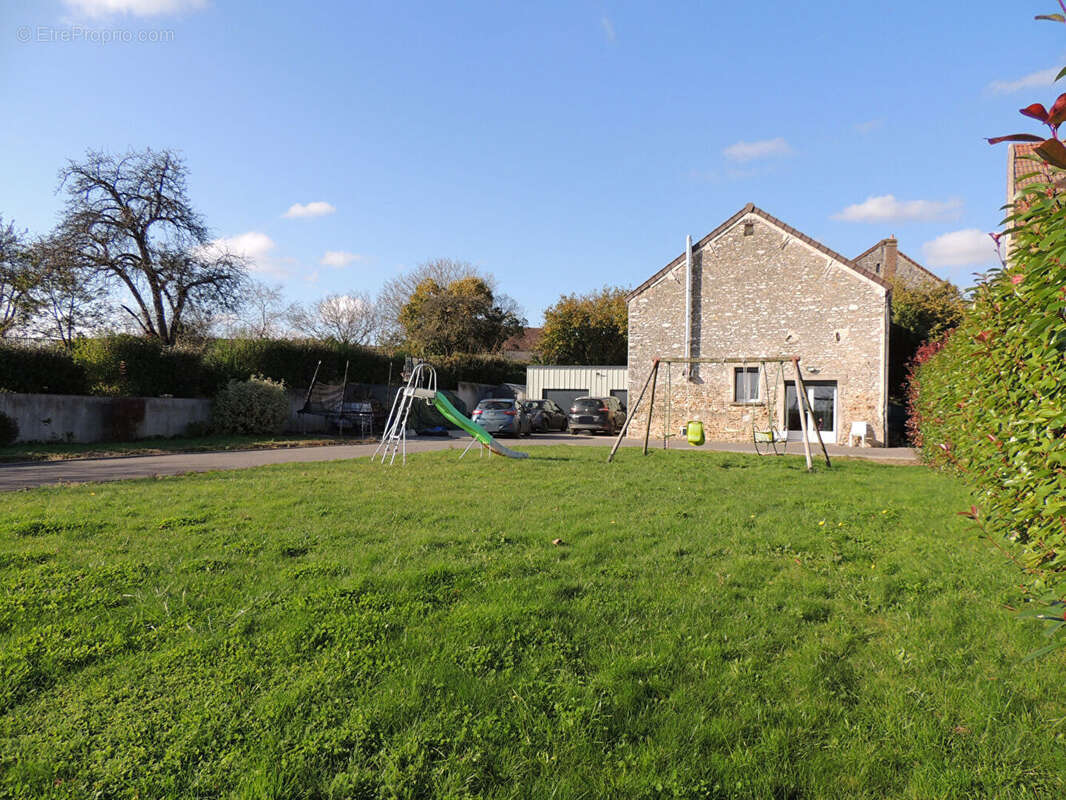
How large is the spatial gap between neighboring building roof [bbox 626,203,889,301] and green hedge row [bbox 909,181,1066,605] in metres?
13.9

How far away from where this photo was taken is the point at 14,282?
19578 mm

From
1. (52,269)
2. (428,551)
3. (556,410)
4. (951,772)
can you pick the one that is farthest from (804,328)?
(52,269)

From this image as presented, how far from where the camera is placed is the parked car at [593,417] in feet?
80.7

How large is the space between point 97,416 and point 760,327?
19785mm

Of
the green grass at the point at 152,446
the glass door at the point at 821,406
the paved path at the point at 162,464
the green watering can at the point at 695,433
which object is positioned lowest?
the paved path at the point at 162,464

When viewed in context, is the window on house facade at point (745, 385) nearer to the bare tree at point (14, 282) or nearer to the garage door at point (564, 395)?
the garage door at point (564, 395)

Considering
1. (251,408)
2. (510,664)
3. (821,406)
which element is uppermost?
(821,406)

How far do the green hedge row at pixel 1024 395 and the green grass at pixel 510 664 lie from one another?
2.29 ft

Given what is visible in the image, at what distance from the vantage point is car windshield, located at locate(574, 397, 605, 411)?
24.9m

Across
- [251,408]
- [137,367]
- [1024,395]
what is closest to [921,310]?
[251,408]

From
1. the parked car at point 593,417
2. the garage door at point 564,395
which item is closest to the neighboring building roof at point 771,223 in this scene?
the parked car at point 593,417

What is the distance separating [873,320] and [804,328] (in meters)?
2.00

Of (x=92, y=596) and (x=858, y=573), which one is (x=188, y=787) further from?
(x=858, y=573)

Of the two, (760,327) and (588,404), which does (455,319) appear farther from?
(760,327)
